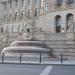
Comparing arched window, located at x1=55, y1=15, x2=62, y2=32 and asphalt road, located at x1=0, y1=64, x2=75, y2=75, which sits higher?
arched window, located at x1=55, y1=15, x2=62, y2=32

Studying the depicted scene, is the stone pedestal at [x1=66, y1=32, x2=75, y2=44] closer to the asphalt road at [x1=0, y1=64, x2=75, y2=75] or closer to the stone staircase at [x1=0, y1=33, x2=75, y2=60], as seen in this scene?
the stone staircase at [x1=0, y1=33, x2=75, y2=60]

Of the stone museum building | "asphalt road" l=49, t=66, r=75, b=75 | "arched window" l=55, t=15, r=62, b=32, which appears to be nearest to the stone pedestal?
the stone museum building

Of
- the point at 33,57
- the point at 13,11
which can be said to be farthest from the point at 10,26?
the point at 33,57

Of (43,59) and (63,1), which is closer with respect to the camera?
(43,59)

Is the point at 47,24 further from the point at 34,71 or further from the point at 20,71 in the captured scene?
the point at 20,71

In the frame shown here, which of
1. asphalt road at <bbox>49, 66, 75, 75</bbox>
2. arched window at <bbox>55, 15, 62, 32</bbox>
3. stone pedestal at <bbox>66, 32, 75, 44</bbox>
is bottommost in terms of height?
asphalt road at <bbox>49, 66, 75, 75</bbox>

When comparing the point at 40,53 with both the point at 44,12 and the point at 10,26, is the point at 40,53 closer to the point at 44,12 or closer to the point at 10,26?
the point at 44,12

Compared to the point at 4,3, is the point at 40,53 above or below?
below

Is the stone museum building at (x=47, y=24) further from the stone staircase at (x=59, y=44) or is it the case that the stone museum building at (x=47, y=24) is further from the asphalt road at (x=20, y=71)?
the asphalt road at (x=20, y=71)

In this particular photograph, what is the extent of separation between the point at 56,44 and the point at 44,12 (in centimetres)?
2853

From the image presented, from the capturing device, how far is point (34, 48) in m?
37.8

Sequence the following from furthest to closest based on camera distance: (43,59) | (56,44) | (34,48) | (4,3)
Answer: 1. (4,3)
2. (56,44)
3. (34,48)
4. (43,59)

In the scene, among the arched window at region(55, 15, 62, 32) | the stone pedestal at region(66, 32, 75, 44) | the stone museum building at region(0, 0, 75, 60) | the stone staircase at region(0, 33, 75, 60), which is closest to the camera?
the stone staircase at region(0, 33, 75, 60)

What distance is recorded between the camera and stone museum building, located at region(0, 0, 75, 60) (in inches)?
1630
